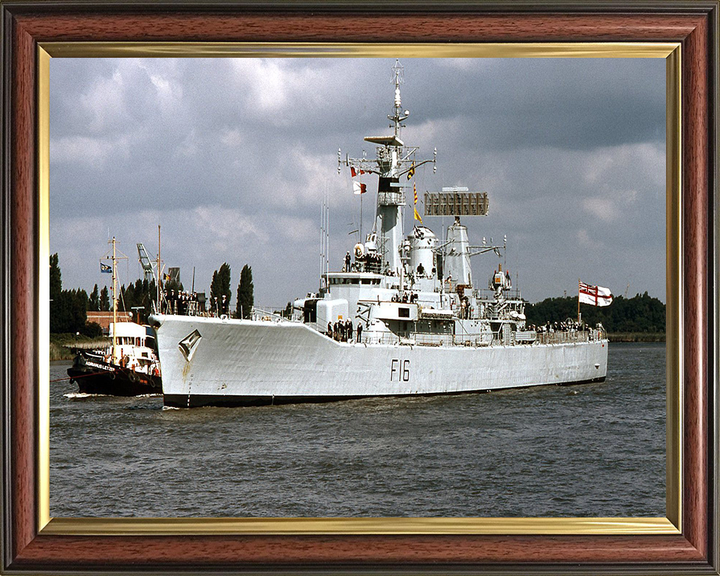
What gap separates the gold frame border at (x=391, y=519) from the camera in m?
5.77

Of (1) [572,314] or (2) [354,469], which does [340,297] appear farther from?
(1) [572,314]

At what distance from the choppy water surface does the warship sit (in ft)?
4.17

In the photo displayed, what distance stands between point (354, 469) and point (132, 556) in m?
10.1

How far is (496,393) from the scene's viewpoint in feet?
118

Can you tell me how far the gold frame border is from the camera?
18.9 feet

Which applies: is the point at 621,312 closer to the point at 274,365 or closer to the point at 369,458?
the point at 369,458

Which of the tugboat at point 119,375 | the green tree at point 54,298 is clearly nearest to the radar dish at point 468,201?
the green tree at point 54,298

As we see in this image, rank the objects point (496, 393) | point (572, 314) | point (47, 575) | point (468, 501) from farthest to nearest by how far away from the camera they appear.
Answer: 1. point (496, 393)
2. point (572, 314)
3. point (468, 501)
4. point (47, 575)

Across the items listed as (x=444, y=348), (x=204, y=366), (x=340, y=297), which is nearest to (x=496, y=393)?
(x=444, y=348)

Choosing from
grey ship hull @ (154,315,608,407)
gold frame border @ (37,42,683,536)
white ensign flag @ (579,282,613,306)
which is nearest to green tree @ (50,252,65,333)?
gold frame border @ (37,42,683,536)

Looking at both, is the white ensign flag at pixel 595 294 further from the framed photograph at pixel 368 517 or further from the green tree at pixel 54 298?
the green tree at pixel 54 298

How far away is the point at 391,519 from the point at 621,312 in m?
5.93

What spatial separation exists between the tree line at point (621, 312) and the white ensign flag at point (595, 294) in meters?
0.08

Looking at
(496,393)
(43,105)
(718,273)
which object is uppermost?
(43,105)
